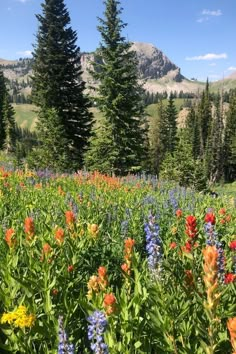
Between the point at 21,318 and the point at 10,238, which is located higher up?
the point at 10,238

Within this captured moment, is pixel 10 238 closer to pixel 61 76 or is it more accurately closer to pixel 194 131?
pixel 61 76

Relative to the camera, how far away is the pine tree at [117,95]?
24.6 metres

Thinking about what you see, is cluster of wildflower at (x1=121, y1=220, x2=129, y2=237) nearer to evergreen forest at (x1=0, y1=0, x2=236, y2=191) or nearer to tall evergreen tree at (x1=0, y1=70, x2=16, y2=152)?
evergreen forest at (x1=0, y1=0, x2=236, y2=191)

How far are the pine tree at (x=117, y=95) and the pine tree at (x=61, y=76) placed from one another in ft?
14.2

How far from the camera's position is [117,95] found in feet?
83.0

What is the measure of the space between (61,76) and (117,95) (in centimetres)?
645

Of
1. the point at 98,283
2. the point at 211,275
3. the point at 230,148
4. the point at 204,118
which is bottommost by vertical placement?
the point at 230,148

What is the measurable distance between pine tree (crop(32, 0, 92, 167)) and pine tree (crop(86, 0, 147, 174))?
170 inches

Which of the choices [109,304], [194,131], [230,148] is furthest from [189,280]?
[230,148]

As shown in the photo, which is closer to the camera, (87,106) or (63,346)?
(63,346)

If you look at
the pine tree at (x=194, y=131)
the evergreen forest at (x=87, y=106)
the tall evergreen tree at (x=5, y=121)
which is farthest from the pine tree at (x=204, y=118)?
the evergreen forest at (x=87, y=106)

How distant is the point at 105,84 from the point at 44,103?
6.22m

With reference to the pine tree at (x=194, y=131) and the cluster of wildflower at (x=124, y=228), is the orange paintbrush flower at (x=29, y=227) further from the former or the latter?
the pine tree at (x=194, y=131)

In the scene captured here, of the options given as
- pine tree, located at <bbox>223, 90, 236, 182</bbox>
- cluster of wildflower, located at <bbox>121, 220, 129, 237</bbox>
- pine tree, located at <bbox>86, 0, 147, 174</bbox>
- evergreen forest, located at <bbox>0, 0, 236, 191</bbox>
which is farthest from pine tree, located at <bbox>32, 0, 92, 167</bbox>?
pine tree, located at <bbox>223, 90, 236, 182</bbox>
